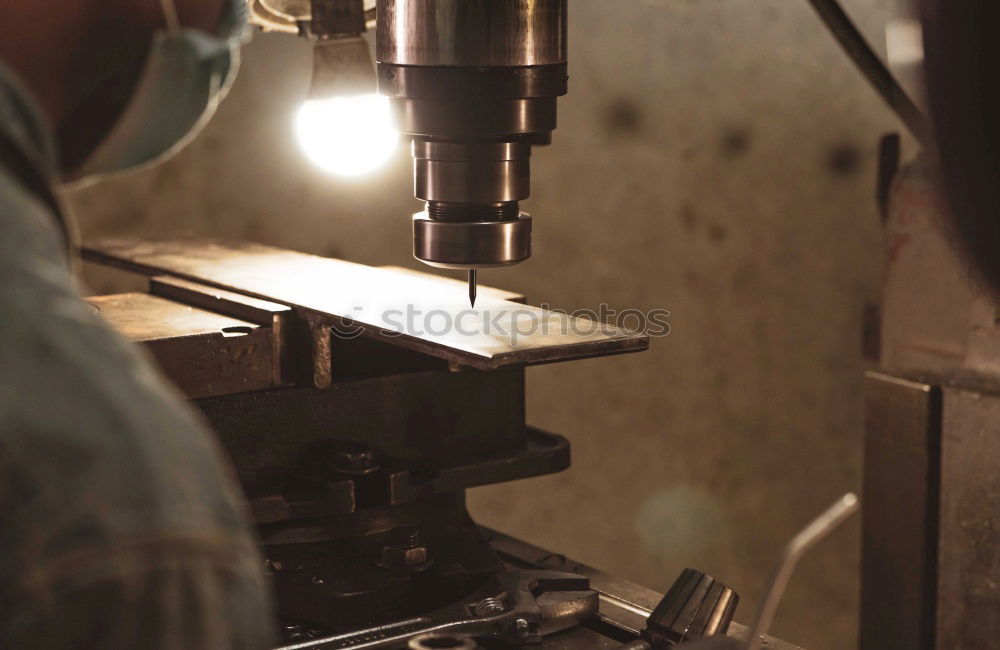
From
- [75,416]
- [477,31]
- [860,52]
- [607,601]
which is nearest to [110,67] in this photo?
[75,416]

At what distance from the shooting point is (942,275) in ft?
4.95

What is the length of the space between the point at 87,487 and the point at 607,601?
802mm

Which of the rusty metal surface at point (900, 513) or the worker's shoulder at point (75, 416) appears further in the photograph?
the rusty metal surface at point (900, 513)

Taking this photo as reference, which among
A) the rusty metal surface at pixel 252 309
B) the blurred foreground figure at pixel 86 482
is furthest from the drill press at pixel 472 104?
the blurred foreground figure at pixel 86 482

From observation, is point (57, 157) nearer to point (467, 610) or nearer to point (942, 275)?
point (467, 610)

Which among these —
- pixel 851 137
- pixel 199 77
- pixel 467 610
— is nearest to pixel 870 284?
pixel 851 137

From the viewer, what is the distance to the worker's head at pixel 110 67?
24.0 inches

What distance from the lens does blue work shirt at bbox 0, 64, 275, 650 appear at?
47cm

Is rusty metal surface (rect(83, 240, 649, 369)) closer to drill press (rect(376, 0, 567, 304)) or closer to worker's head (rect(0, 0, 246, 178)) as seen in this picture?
drill press (rect(376, 0, 567, 304))

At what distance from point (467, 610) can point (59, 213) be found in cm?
67

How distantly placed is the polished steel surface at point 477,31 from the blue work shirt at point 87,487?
0.55 meters

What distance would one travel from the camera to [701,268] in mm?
2492

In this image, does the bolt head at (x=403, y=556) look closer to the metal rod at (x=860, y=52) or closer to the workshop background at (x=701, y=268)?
the metal rod at (x=860, y=52)

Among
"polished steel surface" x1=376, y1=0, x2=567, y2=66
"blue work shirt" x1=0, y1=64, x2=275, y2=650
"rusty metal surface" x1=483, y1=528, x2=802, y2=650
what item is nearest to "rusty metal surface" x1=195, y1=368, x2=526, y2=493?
"rusty metal surface" x1=483, y1=528, x2=802, y2=650
